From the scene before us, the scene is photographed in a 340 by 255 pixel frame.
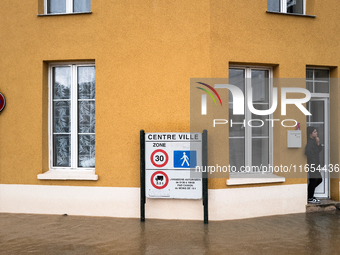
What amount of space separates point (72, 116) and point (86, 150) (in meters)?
0.72

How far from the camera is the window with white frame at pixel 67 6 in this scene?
589cm

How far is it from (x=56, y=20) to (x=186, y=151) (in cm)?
350

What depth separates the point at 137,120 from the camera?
18.2 ft

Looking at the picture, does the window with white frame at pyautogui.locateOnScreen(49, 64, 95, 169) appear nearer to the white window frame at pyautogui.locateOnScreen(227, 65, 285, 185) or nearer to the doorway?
the white window frame at pyautogui.locateOnScreen(227, 65, 285, 185)

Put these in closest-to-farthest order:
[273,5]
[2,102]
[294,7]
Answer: [2,102]
[273,5]
[294,7]

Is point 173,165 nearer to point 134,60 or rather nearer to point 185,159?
point 185,159

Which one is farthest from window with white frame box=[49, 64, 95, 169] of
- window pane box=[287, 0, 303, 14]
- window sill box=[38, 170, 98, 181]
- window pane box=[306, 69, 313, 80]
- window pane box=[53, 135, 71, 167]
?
window pane box=[306, 69, 313, 80]

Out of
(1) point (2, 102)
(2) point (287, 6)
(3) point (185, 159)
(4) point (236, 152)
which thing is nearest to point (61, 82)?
(1) point (2, 102)

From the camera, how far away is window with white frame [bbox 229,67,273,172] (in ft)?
19.3

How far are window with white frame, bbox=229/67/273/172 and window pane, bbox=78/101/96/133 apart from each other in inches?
106

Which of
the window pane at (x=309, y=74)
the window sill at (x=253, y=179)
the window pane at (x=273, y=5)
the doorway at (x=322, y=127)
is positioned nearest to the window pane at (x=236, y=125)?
the window sill at (x=253, y=179)

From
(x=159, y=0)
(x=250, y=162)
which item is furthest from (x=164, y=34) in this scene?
(x=250, y=162)

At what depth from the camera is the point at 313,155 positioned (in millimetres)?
5977

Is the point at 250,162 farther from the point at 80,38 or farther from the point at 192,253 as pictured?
the point at 80,38
